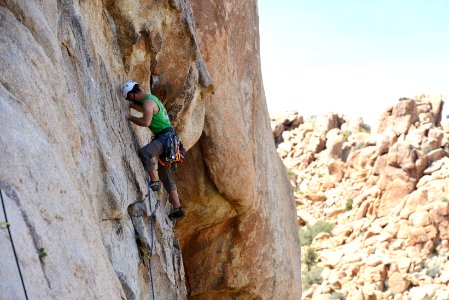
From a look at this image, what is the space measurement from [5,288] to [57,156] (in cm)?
113

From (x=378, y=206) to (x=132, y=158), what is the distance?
2099cm

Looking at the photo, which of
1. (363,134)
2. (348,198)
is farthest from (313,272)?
(363,134)

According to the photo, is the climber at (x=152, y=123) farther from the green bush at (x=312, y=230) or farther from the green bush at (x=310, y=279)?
the green bush at (x=312, y=230)

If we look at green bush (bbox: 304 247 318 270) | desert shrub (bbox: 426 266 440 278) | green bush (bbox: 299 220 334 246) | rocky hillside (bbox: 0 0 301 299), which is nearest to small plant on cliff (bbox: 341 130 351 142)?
green bush (bbox: 299 220 334 246)

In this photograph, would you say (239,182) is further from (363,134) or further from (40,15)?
(363,134)

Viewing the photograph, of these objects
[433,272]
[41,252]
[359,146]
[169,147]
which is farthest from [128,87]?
[359,146]

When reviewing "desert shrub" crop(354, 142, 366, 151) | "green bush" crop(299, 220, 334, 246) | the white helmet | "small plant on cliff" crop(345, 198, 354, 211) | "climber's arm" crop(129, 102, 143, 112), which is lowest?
"green bush" crop(299, 220, 334, 246)

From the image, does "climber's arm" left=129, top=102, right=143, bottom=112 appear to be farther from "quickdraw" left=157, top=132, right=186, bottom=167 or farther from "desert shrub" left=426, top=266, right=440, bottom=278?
"desert shrub" left=426, top=266, right=440, bottom=278

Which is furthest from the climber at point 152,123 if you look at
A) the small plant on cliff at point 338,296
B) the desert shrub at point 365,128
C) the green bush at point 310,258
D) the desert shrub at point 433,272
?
the desert shrub at point 365,128

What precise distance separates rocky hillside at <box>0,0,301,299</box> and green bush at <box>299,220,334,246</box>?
14.8m

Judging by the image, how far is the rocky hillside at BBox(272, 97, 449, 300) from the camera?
22297 mm

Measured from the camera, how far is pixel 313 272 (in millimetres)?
24203

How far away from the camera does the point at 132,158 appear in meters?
6.68

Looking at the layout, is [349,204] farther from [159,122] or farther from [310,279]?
[159,122]
